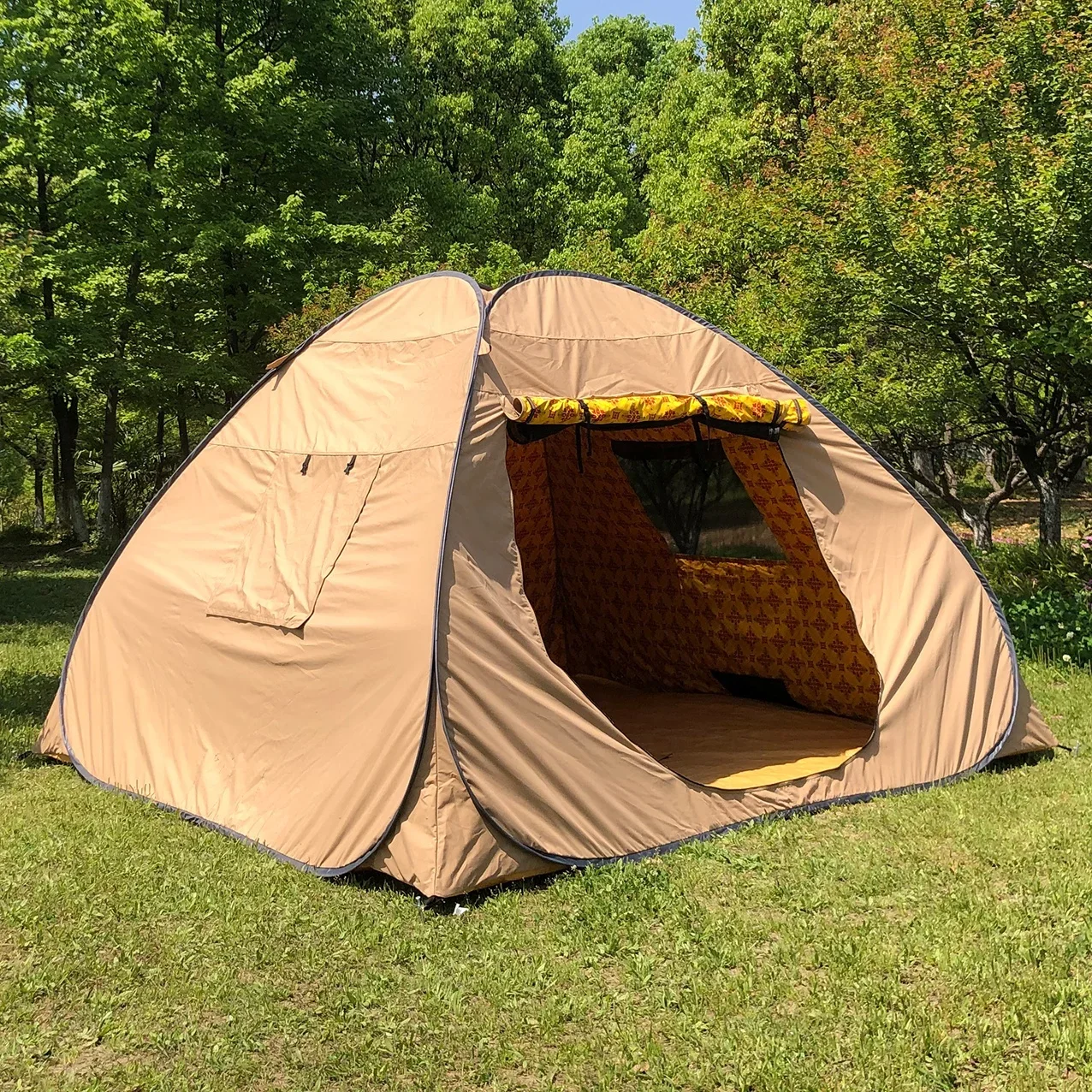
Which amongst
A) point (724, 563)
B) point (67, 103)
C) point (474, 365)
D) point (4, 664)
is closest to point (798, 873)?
point (474, 365)

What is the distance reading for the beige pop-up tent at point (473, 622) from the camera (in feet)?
12.8

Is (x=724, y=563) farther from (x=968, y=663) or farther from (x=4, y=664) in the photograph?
(x=4, y=664)

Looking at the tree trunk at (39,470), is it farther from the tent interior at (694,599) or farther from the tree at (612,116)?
the tent interior at (694,599)

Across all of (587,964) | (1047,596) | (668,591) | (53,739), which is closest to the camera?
(587,964)

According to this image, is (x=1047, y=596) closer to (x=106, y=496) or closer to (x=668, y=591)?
(x=668, y=591)

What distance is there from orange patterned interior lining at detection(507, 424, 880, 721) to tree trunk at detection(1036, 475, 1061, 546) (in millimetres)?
4988

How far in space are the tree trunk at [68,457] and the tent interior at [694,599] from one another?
11840 mm

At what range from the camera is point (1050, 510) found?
10617 millimetres

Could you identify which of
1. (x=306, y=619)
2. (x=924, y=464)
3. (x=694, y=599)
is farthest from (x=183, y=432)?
(x=306, y=619)

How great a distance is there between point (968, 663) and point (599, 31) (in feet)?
73.0

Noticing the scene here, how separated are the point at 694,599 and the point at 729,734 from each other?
3.95 ft

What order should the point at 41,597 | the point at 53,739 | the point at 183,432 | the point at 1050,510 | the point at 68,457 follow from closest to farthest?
1. the point at 53,739
2. the point at 1050,510
3. the point at 41,597
4. the point at 183,432
5. the point at 68,457

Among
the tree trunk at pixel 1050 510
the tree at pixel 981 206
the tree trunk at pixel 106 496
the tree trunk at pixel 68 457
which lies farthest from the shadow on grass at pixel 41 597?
the tree trunk at pixel 1050 510

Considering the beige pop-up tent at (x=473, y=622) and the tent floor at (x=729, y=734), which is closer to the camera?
the beige pop-up tent at (x=473, y=622)
